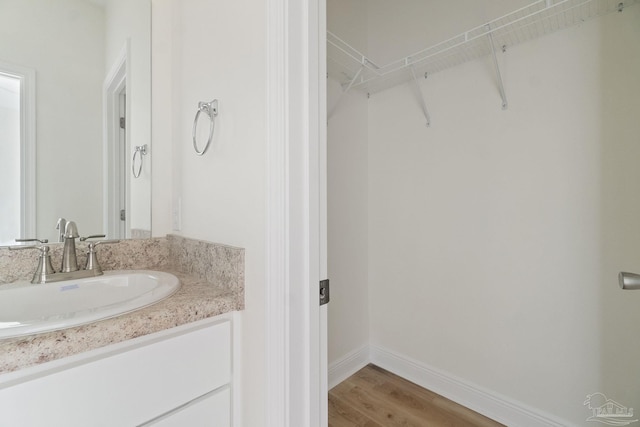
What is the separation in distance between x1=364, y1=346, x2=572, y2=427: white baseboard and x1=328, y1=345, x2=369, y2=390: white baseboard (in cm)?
3

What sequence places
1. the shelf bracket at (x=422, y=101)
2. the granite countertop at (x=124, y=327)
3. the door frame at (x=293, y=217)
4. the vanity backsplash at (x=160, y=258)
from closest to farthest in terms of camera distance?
the granite countertop at (x=124, y=327) < the door frame at (x=293, y=217) < the vanity backsplash at (x=160, y=258) < the shelf bracket at (x=422, y=101)

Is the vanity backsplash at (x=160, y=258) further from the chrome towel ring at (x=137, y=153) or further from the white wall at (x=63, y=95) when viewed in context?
the chrome towel ring at (x=137, y=153)

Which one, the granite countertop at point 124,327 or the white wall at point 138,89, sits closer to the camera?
the granite countertop at point 124,327

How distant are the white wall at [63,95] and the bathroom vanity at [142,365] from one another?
601 millimetres

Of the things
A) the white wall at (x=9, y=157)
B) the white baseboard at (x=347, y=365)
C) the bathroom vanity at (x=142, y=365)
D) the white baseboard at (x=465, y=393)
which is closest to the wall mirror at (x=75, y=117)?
the white wall at (x=9, y=157)

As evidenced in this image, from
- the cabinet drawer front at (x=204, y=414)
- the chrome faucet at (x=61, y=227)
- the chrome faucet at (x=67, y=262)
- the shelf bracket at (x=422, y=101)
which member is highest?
the shelf bracket at (x=422, y=101)

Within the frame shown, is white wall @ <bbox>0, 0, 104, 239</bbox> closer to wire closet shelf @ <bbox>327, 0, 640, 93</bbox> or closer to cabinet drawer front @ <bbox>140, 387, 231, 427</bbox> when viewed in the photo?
cabinet drawer front @ <bbox>140, 387, 231, 427</bbox>

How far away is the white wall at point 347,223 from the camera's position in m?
1.73

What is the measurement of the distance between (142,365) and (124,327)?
10 centimetres

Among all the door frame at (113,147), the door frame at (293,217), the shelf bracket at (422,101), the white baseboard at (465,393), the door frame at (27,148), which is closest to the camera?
the door frame at (293,217)

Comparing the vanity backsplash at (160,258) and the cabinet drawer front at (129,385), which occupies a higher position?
the vanity backsplash at (160,258)

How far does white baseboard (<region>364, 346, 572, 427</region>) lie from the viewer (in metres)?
1.34

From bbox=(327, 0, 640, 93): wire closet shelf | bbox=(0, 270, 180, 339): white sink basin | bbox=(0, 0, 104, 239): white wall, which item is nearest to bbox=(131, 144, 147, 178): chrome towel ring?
bbox=(0, 0, 104, 239): white wall

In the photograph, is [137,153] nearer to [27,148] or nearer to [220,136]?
[27,148]
